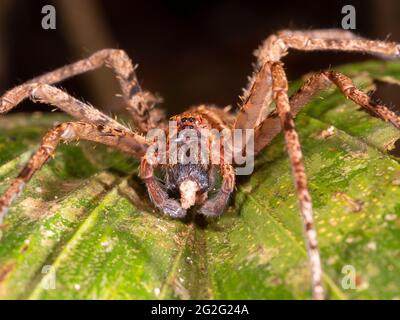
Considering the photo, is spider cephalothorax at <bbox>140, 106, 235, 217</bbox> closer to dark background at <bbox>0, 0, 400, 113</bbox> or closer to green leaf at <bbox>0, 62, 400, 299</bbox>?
green leaf at <bbox>0, 62, 400, 299</bbox>

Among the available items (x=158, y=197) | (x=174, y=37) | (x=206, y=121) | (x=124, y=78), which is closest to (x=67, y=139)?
(x=158, y=197)

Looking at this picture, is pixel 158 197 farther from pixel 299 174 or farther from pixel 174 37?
pixel 174 37

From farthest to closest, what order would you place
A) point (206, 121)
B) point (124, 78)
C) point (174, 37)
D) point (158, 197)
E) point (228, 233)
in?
1. point (174, 37)
2. point (124, 78)
3. point (206, 121)
4. point (158, 197)
5. point (228, 233)

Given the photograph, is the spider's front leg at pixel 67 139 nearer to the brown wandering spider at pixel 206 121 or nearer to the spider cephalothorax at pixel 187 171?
the brown wandering spider at pixel 206 121

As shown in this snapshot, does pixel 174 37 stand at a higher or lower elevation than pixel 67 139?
higher

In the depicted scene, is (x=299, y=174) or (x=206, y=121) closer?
(x=299, y=174)
